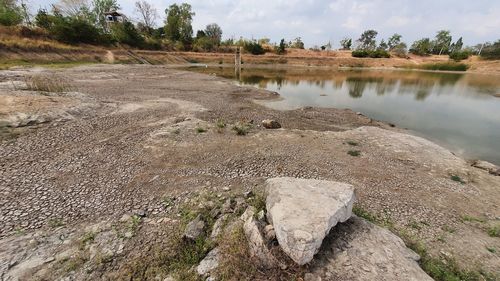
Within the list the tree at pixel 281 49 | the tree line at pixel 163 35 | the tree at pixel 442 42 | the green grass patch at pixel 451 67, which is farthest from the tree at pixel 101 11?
the tree at pixel 442 42

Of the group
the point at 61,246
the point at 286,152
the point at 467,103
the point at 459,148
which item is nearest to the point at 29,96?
the point at 61,246

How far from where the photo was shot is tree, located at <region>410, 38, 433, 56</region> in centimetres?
10357

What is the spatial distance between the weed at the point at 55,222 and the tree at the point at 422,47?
137m

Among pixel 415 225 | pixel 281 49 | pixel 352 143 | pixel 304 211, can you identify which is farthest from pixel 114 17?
pixel 415 225

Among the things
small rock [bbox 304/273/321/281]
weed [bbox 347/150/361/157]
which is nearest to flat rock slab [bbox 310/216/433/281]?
small rock [bbox 304/273/321/281]

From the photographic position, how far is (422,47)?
103 metres

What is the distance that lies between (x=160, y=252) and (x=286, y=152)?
722 centimetres

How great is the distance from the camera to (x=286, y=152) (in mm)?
10828

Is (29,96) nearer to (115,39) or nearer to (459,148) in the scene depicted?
(459,148)

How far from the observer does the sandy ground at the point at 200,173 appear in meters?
6.02

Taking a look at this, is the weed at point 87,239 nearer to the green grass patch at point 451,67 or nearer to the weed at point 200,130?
the weed at point 200,130

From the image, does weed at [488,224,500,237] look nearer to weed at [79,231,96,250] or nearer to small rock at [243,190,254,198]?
small rock at [243,190,254,198]

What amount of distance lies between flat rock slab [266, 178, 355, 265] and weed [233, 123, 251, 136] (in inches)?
269

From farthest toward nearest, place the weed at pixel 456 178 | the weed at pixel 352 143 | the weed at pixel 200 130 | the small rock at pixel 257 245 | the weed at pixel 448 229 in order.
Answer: the weed at pixel 200 130 → the weed at pixel 352 143 → the weed at pixel 456 178 → the weed at pixel 448 229 → the small rock at pixel 257 245
